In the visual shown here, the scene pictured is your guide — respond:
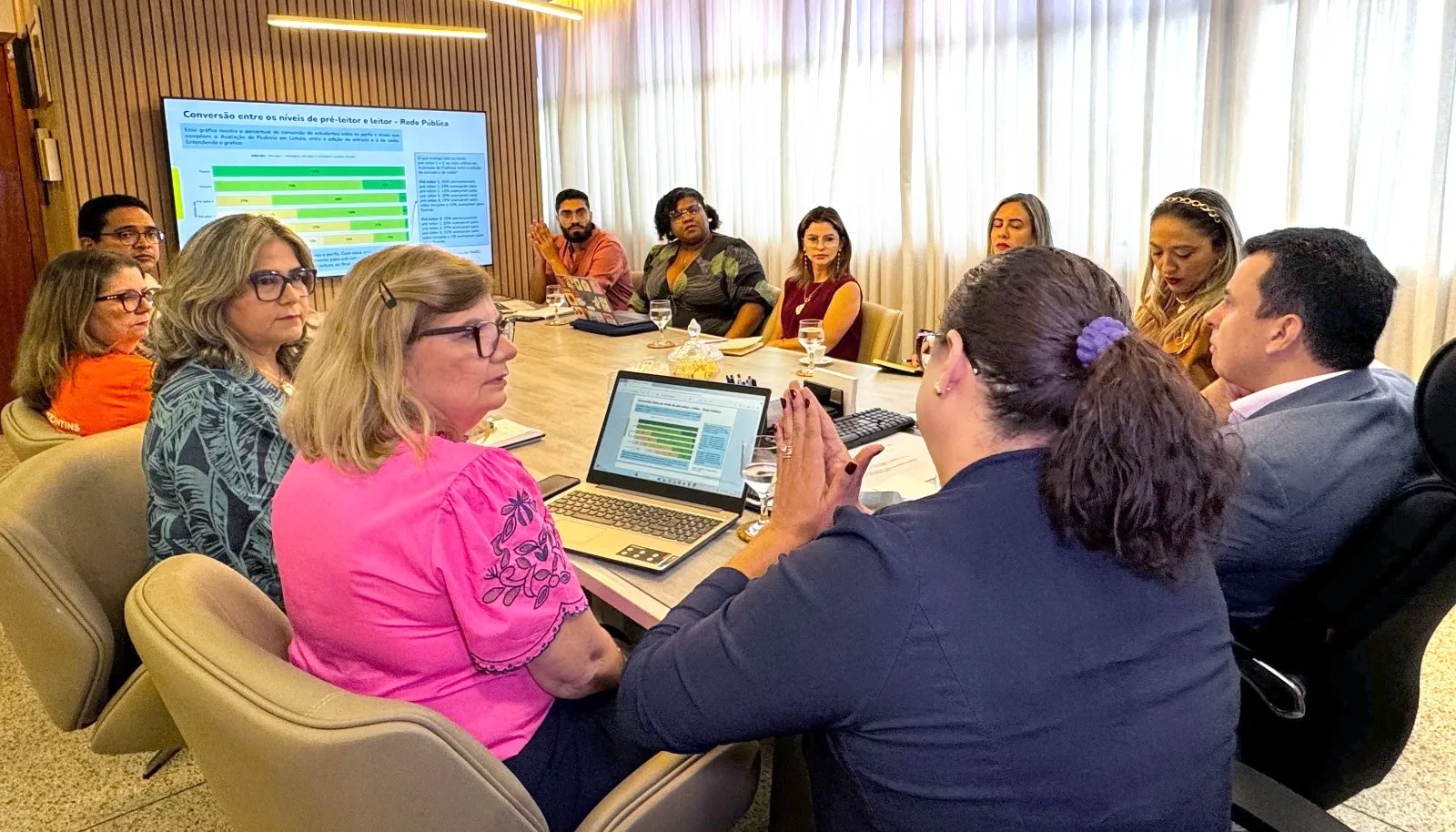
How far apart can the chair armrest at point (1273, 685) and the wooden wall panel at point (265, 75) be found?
6001 mm

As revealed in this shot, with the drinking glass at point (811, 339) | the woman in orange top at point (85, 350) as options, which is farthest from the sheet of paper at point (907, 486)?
the woman in orange top at point (85, 350)

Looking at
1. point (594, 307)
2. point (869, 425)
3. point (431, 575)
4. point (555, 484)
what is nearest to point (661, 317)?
point (594, 307)

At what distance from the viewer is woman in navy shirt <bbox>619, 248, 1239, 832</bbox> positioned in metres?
0.86

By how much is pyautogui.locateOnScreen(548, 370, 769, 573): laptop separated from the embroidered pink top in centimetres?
42

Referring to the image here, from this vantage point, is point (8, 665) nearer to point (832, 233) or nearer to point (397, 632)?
point (397, 632)

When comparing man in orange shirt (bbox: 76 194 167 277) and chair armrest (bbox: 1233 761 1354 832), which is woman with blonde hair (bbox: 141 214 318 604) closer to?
chair armrest (bbox: 1233 761 1354 832)

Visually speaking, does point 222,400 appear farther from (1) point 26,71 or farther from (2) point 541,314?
(1) point 26,71

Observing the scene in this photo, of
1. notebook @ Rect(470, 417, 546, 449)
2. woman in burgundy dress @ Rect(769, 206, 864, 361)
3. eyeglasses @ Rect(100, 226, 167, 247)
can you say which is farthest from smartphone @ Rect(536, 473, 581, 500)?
eyeglasses @ Rect(100, 226, 167, 247)

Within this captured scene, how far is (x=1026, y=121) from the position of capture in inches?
173

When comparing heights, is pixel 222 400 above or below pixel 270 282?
below

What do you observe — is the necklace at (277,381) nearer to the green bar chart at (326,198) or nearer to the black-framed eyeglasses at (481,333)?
the black-framed eyeglasses at (481,333)

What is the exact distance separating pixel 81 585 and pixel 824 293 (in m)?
2.97

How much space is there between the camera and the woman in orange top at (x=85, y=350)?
236 centimetres

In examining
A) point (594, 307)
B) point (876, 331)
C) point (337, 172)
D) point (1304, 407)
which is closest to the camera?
point (1304, 407)
